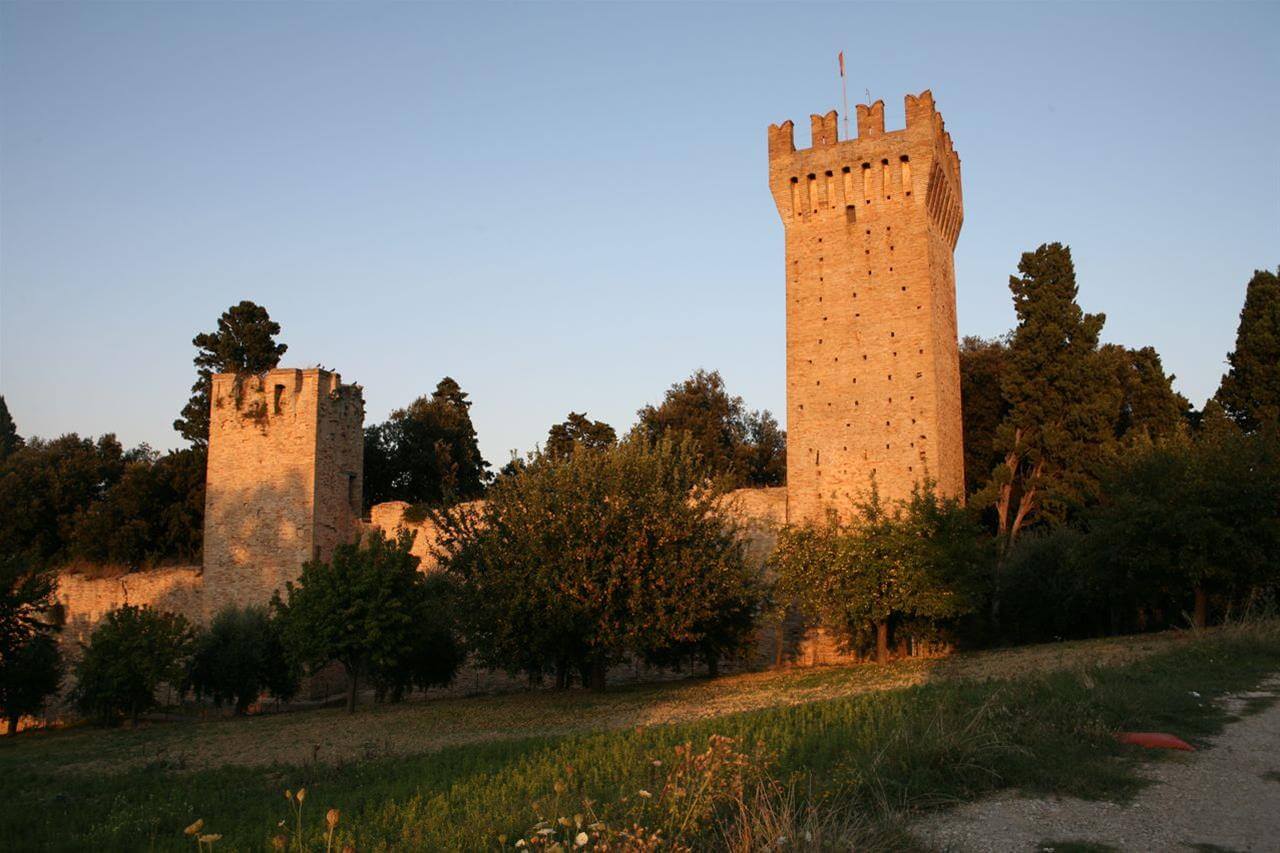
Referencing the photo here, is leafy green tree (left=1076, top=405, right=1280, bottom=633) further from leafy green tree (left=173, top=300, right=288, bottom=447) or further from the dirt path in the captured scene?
leafy green tree (left=173, top=300, right=288, bottom=447)

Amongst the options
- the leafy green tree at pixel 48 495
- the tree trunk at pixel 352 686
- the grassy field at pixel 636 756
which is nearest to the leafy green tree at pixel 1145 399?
the grassy field at pixel 636 756

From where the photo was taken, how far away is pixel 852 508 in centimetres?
2584

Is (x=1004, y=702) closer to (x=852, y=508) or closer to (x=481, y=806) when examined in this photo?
(x=481, y=806)

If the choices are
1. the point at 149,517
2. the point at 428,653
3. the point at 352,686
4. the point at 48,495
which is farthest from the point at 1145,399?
the point at 48,495

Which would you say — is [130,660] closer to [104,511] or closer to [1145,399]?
[104,511]

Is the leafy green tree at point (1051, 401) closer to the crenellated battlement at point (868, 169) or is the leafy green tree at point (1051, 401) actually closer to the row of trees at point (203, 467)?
the crenellated battlement at point (868, 169)

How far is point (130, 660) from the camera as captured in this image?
73.0 feet

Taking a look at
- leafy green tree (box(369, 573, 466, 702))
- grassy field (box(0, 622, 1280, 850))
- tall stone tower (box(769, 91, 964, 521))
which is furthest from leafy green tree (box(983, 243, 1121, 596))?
leafy green tree (box(369, 573, 466, 702))

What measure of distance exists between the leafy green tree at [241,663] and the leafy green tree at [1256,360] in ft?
82.9

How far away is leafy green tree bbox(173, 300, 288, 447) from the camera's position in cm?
3512

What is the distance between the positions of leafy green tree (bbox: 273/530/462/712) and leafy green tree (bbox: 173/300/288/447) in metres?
14.8

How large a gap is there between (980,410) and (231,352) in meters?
24.6

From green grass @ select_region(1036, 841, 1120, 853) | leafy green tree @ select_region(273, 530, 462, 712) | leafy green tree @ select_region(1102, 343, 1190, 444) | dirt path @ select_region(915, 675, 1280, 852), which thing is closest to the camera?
green grass @ select_region(1036, 841, 1120, 853)

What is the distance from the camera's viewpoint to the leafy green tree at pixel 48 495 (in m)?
34.8
